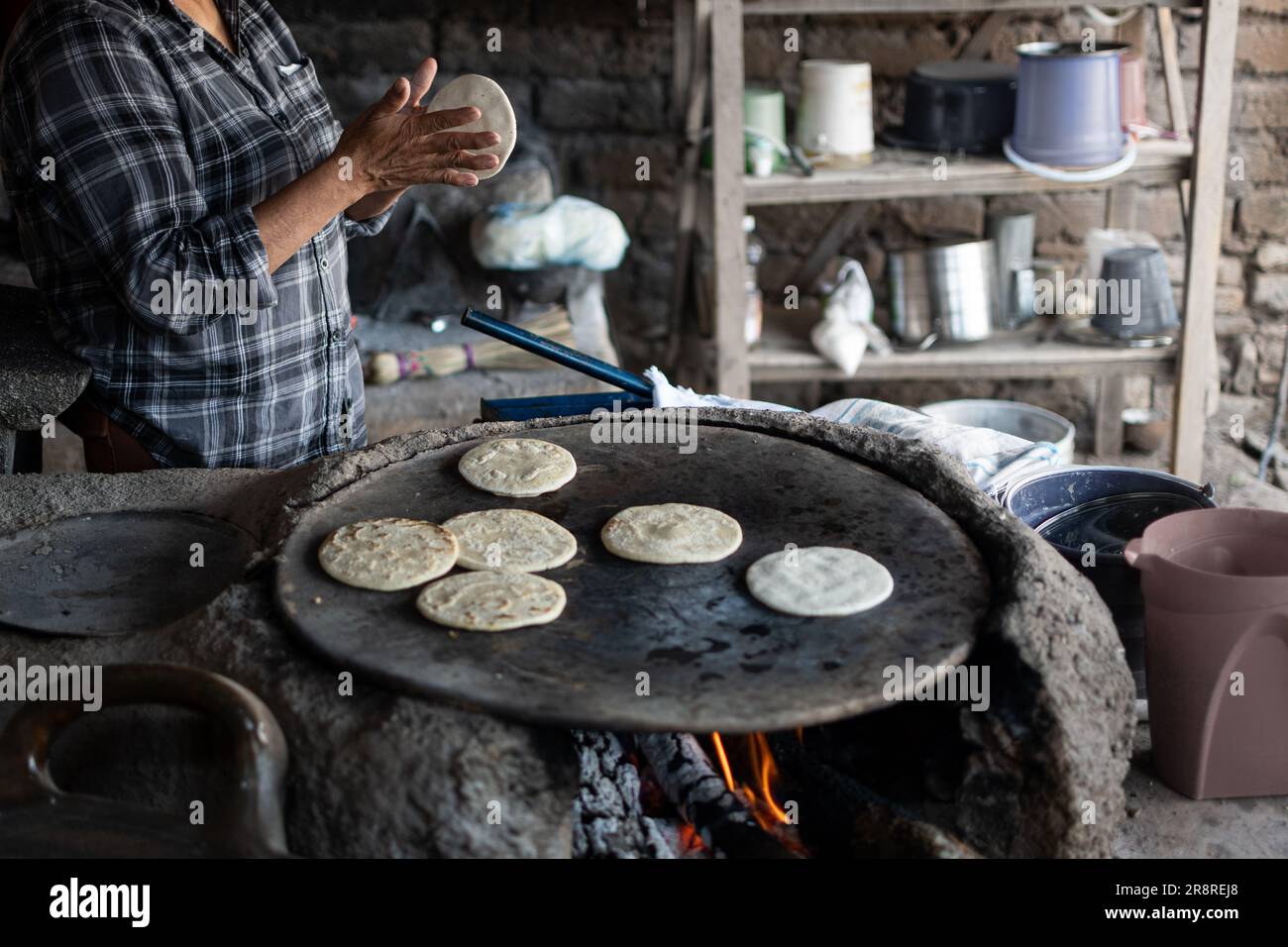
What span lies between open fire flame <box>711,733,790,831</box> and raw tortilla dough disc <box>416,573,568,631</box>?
1.30 feet

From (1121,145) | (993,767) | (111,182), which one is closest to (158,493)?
(111,182)

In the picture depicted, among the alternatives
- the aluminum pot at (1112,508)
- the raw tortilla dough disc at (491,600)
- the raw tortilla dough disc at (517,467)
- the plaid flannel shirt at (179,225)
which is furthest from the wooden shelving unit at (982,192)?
the raw tortilla dough disc at (491,600)

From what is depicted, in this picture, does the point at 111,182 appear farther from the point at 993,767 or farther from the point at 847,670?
the point at 993,767

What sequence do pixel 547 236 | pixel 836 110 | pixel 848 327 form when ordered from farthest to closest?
pixel 547 236
pixel 848 327
pixel 836 110

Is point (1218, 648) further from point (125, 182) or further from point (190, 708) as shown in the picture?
point (125, 182)

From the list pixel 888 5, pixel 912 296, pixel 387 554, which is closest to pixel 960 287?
pixel 912 296

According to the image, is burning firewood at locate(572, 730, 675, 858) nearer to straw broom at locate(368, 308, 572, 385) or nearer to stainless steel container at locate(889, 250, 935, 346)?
straw broom at locate(368, 308, 572, 385)

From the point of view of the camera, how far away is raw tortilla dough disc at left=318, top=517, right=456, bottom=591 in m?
1.70

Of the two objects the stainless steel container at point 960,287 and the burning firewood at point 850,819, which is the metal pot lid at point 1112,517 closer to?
the burning firewood at point 850,819

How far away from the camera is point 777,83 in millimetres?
4559

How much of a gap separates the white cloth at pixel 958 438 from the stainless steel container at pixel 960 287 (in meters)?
1.47

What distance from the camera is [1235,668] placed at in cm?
185

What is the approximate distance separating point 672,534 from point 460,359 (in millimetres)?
2319

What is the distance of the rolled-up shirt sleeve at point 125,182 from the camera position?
208 cm
